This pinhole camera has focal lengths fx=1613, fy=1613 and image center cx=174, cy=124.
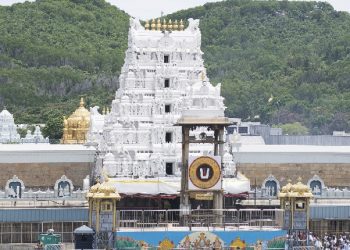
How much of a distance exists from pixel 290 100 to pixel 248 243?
316 feet

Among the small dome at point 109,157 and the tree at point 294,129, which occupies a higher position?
the tree at point 294,129

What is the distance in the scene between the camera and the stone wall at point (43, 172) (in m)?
79.6

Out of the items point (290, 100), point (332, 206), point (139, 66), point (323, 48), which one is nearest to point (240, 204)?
point (332, 206)

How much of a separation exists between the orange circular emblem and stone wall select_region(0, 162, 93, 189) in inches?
716

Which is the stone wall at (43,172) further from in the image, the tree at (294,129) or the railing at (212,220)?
the tree at (294,129)

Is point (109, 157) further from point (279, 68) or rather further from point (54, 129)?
point (279, 68)

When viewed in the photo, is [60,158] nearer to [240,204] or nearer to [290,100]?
[240,204]

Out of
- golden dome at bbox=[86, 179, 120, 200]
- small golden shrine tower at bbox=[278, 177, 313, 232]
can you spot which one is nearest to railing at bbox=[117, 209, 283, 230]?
Result: small golden shrine tower at bbox=[278, 177, 313, 232]

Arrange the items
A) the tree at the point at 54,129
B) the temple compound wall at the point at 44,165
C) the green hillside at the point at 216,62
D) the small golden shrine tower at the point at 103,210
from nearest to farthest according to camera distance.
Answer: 1. the small golden shrine tower at the point at 103,210
2. the temple compound wall at the point at 44,165
3. the tree at the point at 54,129
4. the green hillside at the point at 216,62

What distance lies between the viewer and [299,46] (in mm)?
189625

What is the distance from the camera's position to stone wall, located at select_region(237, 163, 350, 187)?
80.4m

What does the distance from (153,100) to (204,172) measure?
13.8 meters

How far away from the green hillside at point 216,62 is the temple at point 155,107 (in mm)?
65173

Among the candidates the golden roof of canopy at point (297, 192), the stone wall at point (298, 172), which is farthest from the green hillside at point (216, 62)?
the golden roof of canopy at point (297, 192)
